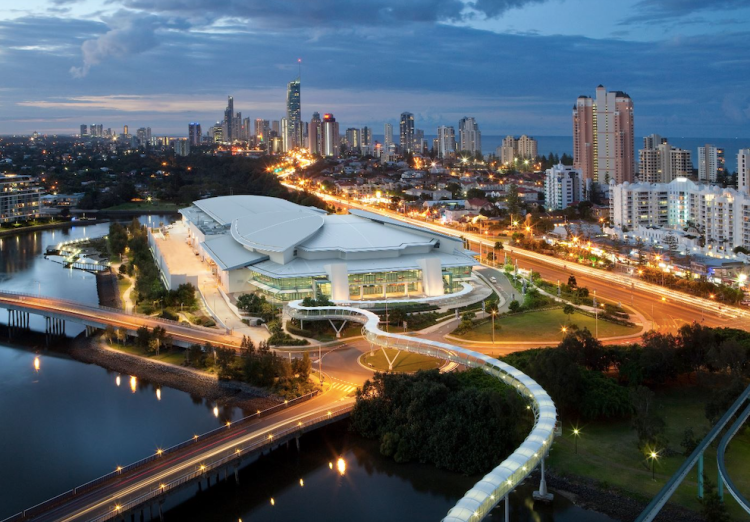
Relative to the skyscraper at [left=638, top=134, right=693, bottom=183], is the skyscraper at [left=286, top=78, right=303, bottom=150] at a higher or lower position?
higher

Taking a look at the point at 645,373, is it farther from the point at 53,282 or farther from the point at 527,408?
the point at 53,282

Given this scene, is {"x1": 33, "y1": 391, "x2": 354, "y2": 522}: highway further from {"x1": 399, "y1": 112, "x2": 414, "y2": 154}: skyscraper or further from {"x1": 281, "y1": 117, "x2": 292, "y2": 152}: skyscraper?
{"x1": 281, "y1": 117, "x2": 292, "y2": 152}: skyscraper

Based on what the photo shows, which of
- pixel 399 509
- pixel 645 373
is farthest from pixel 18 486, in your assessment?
pixel 645 373


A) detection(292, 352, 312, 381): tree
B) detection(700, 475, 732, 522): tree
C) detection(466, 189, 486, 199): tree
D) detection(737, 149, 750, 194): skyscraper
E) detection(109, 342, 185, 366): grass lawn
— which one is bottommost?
detection(700, 475, 732, 522): tree

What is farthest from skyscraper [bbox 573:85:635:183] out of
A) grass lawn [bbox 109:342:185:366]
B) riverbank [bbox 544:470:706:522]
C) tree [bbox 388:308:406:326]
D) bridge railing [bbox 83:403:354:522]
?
riverbank [bbox 544:470:706:522]

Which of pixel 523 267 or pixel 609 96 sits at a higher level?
pixel 609 96
